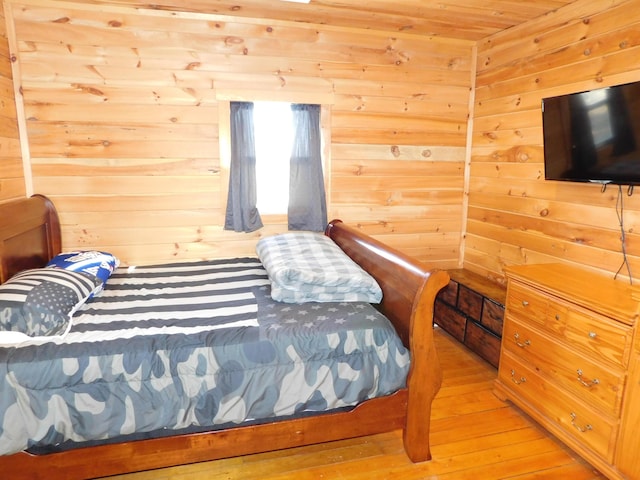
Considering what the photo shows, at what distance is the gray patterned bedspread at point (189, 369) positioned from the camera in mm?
1553

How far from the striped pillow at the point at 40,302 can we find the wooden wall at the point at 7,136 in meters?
0.92

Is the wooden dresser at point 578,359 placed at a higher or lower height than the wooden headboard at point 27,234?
lower

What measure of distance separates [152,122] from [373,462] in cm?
255

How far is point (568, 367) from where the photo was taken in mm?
1999

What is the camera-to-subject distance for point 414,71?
3.33 metres

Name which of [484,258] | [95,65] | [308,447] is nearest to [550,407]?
[308,447]

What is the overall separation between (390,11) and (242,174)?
1.51m

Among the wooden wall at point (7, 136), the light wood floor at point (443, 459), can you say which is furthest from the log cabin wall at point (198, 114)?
the light wood floor at point (443, 459)

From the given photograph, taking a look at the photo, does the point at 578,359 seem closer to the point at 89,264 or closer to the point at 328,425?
the point at 328,425

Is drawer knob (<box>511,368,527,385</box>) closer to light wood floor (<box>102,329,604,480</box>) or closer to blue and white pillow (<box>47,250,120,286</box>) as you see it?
light wood floor (<box>102,329,604,480</box>)

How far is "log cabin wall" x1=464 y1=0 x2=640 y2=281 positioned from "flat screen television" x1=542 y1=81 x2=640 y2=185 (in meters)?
0.19

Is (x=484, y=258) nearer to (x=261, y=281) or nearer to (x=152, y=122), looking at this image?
(x=261, y=281)

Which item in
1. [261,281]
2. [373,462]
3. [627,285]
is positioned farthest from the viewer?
[261,281]

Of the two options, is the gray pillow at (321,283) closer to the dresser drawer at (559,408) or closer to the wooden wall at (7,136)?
the dresser drawer at (559,408)
